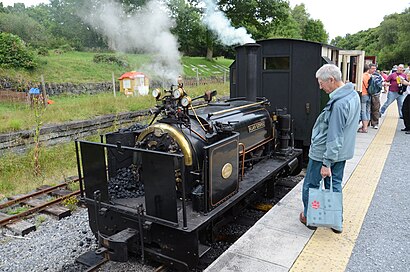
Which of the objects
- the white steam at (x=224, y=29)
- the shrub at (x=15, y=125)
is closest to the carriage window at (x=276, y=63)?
the white steam at (x=224, y=29)

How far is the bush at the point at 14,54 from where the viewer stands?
16375mm

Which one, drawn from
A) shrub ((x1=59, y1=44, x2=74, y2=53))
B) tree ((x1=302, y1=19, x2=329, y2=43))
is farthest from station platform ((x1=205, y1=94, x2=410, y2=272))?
tree ((x1=302, y1=19, x2=329, y2=43))

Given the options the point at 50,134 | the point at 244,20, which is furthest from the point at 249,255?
the point at 244,20

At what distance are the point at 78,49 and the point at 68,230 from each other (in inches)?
1040

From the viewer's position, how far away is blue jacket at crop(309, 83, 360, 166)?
130 inches

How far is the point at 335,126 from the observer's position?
10.9ft

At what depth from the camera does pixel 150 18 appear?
11836mm

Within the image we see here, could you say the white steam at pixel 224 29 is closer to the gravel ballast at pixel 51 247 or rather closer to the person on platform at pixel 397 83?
the person on platform at pixel 397 83

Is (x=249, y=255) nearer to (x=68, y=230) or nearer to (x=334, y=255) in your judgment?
(x=334, y=255)

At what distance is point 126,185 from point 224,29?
615 cm

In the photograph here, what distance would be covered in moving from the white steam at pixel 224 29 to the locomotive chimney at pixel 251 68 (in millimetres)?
2833

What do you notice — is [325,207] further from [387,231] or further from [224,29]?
[224,29]

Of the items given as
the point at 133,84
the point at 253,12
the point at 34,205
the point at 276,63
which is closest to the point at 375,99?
the point at 276,63

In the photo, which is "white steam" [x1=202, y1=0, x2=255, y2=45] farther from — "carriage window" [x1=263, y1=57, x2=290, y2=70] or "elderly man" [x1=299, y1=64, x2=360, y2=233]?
"elderly man" [x1=299, y1=64, x2=360, y2=233]
